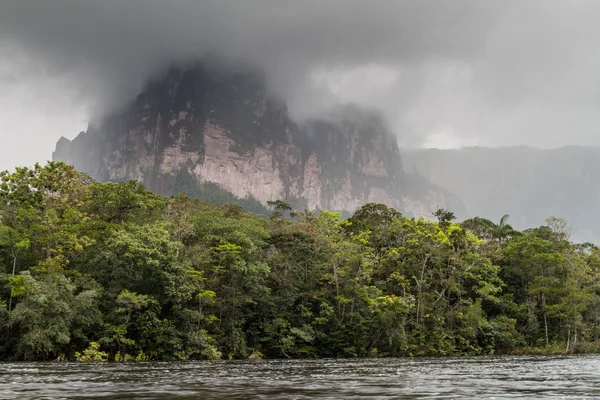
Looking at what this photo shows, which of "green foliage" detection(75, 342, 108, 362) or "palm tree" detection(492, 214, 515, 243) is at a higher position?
"palm tree" detection(492, 214, 515, 243)

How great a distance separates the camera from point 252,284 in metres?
56.9

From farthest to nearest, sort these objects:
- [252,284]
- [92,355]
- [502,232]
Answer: [502,232] < [252,284] < [92,355]

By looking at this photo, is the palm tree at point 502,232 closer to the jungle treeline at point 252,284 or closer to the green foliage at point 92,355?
the jungle treeline at point 252,284

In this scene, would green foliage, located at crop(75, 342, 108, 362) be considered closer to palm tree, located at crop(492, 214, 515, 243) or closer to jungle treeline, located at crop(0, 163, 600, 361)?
jungle treeline, located at crop(0, 163, 600, 361)

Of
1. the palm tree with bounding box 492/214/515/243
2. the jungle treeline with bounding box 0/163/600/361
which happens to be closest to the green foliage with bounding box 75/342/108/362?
the jungle treeline with bounding box 0/163/600/361

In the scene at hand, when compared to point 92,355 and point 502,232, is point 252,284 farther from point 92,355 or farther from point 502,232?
point 502,232

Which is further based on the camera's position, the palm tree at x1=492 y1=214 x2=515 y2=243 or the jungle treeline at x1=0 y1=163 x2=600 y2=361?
the palm tree at x1=492 y1=214 x2=515 y2=243

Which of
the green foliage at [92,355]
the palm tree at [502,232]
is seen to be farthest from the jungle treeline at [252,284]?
the palm tree at [502,232]

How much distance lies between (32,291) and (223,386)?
2944 cm

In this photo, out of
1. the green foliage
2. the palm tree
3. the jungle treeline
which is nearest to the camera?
the green foliage

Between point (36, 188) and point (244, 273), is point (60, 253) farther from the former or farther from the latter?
point (244, 273)

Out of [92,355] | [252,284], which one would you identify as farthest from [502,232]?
[92,355]

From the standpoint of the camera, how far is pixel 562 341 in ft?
227

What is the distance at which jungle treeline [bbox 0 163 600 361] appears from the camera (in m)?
47.2
